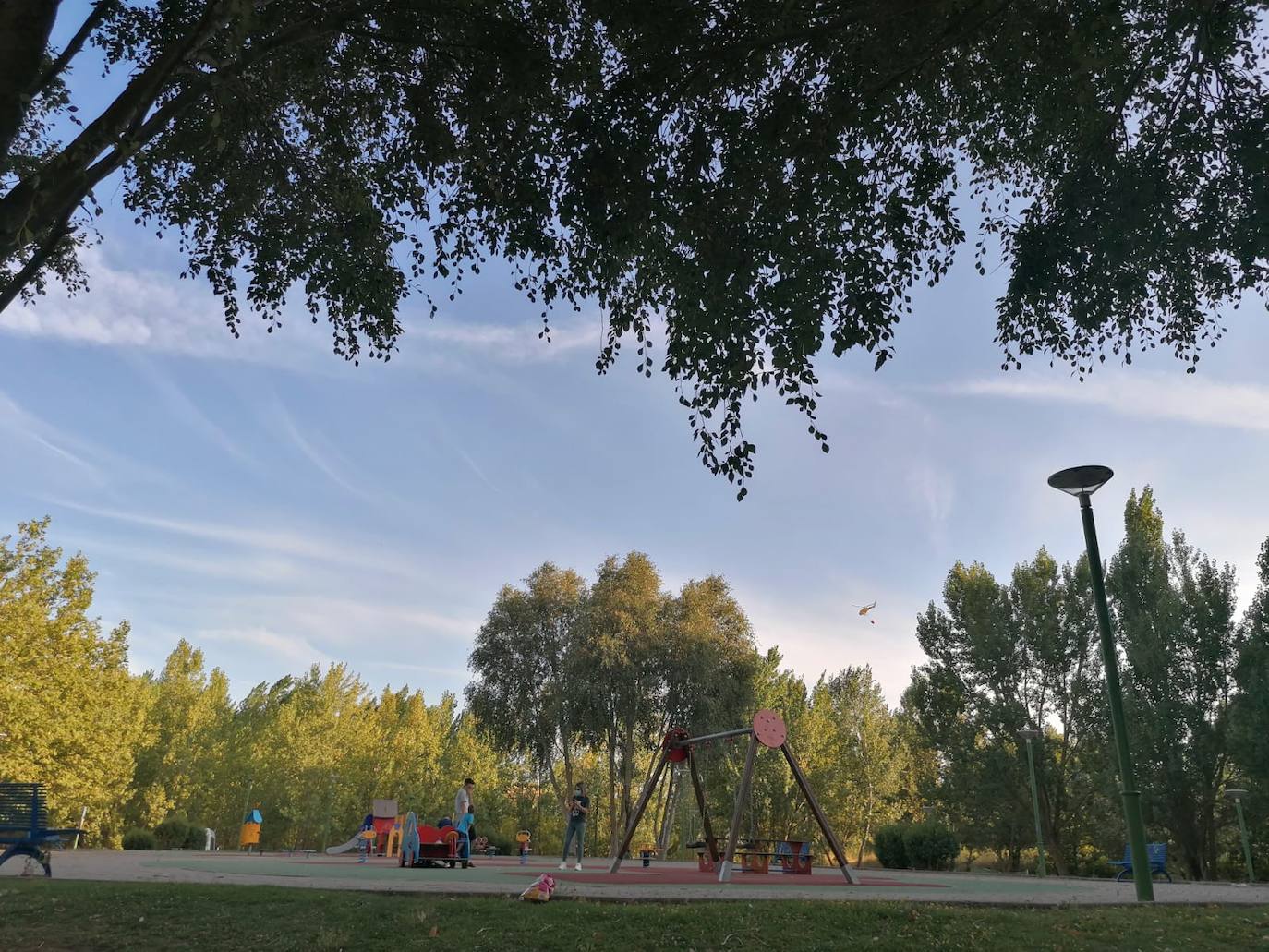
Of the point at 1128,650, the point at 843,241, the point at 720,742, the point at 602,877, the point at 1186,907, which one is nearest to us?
the point at 843,241

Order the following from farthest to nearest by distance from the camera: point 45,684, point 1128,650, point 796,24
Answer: point 1128,650 → point 45,684 → point 796,24

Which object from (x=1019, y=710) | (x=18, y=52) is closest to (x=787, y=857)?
(x=18, y=52)

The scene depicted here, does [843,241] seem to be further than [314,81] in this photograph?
No

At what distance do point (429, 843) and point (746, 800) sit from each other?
733 centimetres

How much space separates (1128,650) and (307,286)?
105ft

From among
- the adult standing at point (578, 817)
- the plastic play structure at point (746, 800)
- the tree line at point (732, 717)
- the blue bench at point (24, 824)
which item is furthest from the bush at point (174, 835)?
the blue bench at point (24, 824)

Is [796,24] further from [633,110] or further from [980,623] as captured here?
[980,623]

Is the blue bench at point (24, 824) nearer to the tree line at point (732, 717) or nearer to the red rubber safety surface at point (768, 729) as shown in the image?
the red rubber safety surface at point (768, 729)

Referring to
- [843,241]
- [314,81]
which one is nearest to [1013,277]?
[843,241]

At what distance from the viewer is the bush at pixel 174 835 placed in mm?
36781

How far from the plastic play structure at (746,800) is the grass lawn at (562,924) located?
18.0ft

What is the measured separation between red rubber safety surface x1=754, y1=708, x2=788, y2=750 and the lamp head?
591cm

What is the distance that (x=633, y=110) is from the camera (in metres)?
8.95

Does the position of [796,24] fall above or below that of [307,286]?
above
